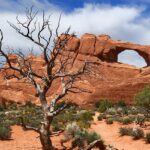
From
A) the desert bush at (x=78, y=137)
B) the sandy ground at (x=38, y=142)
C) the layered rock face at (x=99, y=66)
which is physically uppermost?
the layered rock face at (x=99, y=66)

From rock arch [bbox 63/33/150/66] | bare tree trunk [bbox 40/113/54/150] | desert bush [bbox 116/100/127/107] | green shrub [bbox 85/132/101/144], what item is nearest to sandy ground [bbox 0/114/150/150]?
green shrub [bbox 85/132/101/144]

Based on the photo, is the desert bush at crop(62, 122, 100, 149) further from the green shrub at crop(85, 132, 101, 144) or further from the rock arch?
the rock arch

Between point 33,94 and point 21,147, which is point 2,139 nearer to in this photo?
point 21,147

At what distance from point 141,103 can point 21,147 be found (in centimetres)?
1326

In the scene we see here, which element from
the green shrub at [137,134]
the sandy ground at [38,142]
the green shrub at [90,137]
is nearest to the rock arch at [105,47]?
the sandy ground at [38,142]

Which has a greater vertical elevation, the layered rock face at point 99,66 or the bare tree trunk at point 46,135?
the layered rock face at point 99,66

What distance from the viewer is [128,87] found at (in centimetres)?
6234

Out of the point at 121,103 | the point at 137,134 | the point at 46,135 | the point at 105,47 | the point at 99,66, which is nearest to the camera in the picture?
the point at 46,135

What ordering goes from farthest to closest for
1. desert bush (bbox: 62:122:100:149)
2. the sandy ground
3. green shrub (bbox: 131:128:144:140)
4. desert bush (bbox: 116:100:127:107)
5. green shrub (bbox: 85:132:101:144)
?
desert bush (bbox: 116:100:127:107), green shrub (bbox: 131:128:144:140), green shrub (bbox: 85:132:101:144), the sandy ground, desert bush (bbox: 62:122:100:149)

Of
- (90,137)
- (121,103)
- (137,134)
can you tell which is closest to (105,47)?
(121,103)

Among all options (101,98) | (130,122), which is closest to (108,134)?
(130,122)

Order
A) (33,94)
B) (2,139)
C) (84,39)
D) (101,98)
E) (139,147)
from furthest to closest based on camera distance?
(84,39)
(33,94)
(101,98)
(2,139)
(139,147)

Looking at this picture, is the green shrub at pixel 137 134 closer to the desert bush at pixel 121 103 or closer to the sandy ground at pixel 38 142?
the sandy ground at pixel 38 142

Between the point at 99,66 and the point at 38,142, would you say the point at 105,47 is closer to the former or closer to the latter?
the point at 99,66
